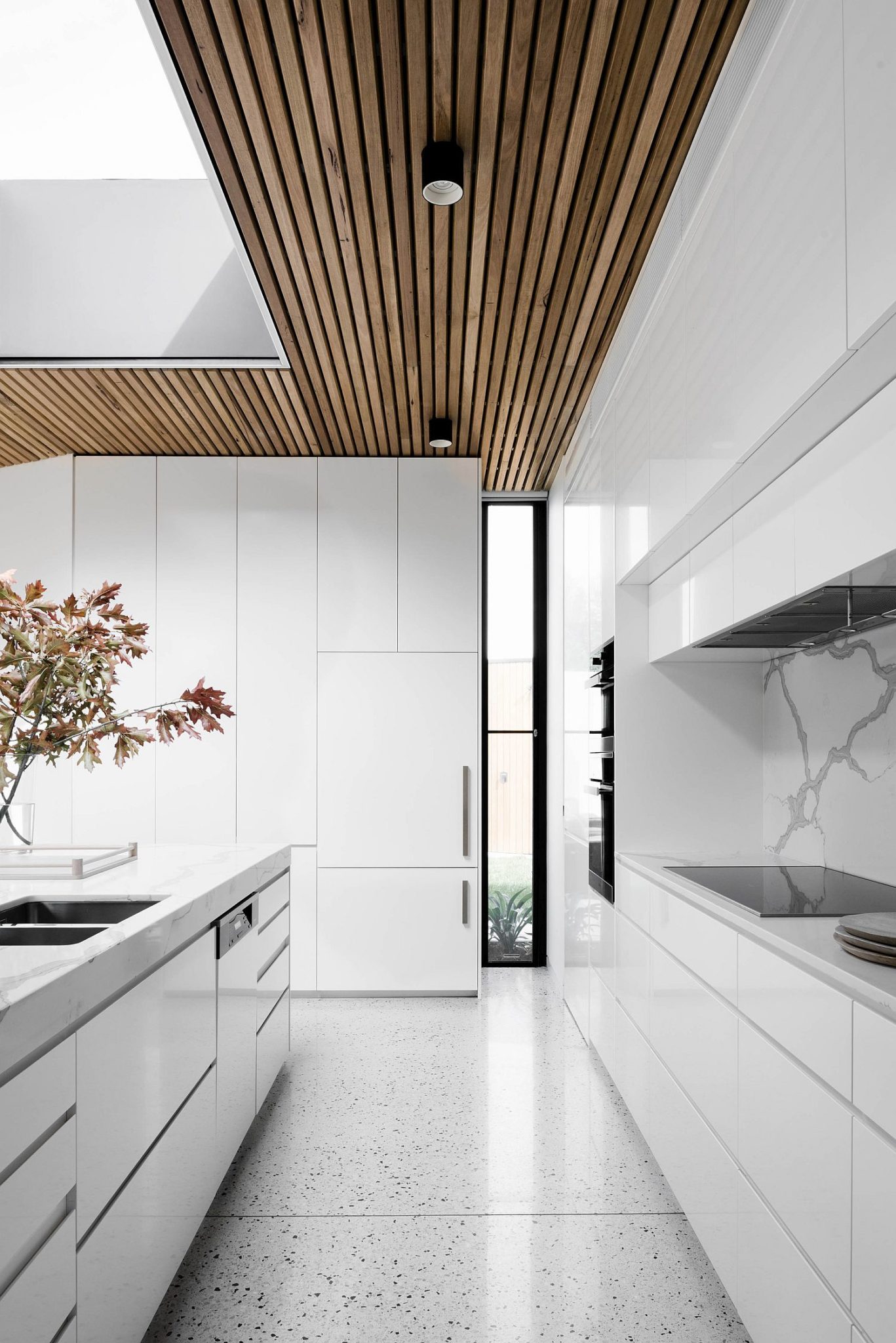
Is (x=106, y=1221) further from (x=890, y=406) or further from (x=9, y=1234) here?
(x=890, y=406)

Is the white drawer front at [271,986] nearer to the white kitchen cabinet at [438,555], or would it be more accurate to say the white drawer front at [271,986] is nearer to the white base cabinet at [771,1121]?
the white base cabinet at [771,1121]

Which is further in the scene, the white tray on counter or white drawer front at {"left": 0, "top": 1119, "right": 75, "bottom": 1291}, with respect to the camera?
the white tray on counter

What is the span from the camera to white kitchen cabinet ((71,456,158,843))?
15.3 ft

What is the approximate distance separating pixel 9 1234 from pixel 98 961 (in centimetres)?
40

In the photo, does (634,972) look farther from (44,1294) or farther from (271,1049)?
(44,1294)

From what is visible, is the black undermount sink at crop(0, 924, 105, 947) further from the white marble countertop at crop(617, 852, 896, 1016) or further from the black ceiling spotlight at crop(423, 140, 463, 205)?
the black ceiling spotlight at crop(423, 140, 463, 205)

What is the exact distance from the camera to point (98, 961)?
1.52 metres

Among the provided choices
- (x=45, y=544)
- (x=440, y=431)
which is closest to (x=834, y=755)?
(x=440, y=431)

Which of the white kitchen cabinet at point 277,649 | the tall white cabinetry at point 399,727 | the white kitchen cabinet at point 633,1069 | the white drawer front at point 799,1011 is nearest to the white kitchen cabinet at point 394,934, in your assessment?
the tall white cabinetry at point 399,727

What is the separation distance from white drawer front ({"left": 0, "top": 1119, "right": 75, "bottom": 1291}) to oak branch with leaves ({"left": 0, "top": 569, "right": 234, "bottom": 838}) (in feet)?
2.85

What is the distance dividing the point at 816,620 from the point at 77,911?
186cm

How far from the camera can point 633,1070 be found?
2.90m

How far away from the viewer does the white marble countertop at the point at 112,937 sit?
4.15 ft

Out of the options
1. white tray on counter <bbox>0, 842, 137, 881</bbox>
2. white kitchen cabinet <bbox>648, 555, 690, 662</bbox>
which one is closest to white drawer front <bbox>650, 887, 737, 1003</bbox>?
white kitchen cabinet <bbox>648, 555, 690, 662</bbox>
